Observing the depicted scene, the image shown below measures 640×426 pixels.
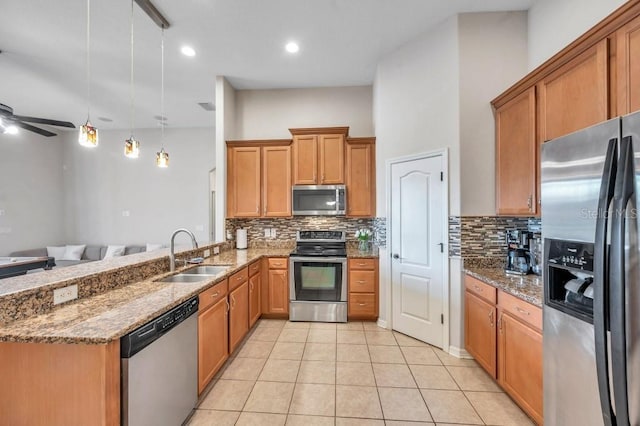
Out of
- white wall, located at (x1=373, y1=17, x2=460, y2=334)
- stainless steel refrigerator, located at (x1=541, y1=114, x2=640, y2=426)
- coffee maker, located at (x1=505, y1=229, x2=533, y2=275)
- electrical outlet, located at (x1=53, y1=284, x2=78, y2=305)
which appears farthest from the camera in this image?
white wall, located at (x1=373, y1=17, x2=460, y2=334)

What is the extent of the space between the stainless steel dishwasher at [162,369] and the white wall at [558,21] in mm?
3670

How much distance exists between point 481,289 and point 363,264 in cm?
148

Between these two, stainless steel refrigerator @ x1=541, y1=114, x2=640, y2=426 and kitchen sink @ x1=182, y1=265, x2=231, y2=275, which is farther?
kitchen sink @ x1=182, y1=265, x2=231, y2=275

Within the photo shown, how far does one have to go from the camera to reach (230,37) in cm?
308

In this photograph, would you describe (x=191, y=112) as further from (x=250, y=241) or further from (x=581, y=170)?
(x=581, y=170)

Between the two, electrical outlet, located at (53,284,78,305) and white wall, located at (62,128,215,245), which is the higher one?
white wall, located at (62,128,215,245)

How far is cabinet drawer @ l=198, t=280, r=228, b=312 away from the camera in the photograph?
2090mm

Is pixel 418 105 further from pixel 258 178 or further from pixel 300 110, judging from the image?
pixel 258 178

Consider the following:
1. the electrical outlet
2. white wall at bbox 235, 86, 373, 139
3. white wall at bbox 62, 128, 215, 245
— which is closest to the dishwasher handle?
the electrical outlet

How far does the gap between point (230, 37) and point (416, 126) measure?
2362 millimetres

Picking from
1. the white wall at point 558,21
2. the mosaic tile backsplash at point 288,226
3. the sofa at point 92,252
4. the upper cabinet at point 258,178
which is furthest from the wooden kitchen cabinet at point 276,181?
the sofa at point 92,252

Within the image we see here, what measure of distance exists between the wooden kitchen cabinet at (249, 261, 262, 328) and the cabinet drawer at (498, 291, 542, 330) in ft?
8.45

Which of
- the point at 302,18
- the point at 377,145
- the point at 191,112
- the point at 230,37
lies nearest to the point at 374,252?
the point at 377,145

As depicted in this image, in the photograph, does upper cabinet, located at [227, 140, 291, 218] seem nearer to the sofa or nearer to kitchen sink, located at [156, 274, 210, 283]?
kitchen sink, located at [156, 274, 210, 283]
